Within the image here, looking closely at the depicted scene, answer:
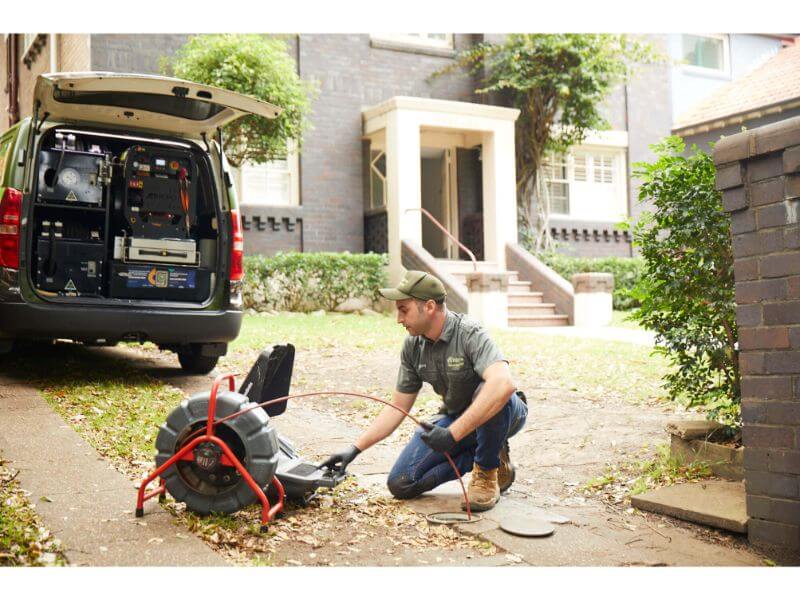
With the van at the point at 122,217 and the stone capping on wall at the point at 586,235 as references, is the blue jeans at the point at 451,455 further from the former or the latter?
the stone capping on wall at the point at 586,235

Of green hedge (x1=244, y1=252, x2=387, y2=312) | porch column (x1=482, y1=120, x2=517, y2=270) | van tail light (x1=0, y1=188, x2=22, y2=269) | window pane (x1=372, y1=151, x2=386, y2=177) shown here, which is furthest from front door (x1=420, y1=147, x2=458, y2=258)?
van tail light (x1=0, y1=188, x2=22, y2=269)

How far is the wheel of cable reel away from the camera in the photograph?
137 inches

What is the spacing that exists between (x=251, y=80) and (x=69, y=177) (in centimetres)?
618

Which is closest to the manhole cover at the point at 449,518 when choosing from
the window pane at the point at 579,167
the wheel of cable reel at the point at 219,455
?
the wheel of cable reel at the point at 219,455

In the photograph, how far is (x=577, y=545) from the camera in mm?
3600

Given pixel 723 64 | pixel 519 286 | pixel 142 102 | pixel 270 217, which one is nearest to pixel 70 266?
pixel 142 102

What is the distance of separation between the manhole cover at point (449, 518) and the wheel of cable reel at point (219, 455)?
0.81 meters

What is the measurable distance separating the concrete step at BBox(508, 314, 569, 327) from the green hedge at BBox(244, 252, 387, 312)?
8.04 feet

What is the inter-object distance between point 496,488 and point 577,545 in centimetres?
56

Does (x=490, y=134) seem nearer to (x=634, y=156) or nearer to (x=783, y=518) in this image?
(x=634, y=156)

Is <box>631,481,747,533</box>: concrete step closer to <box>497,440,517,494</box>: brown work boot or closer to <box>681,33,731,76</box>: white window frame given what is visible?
<box>497,440,517,494</box>: brown work boot

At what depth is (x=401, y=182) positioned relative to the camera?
1417cm
